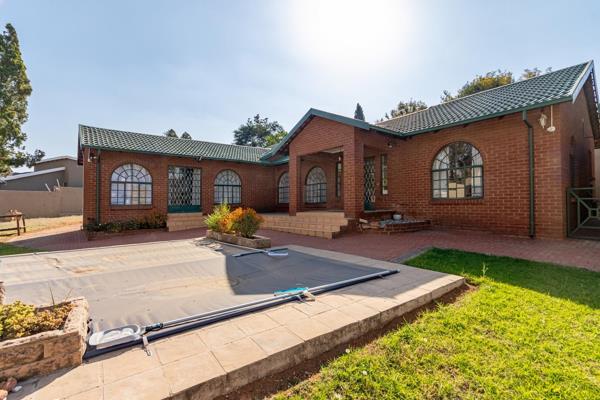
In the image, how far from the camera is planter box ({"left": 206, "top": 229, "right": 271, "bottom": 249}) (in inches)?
288

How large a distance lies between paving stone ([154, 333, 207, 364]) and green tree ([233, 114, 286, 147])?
43.3m

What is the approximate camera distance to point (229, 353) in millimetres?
2223

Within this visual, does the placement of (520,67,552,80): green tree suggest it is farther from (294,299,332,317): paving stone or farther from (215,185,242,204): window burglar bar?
(294,299,332,317): paving stone

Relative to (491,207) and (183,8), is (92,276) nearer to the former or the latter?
(183,8)

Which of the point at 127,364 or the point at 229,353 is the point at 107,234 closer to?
the point at 127,364

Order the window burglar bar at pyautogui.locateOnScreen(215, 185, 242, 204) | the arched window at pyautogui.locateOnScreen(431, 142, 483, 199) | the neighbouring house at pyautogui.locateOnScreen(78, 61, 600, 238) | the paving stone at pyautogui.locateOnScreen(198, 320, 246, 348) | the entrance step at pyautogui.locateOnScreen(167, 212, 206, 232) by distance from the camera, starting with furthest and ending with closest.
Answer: the window burglar bar at pyautogui.locateOnScreen(215, 185, 242, 204) < the entrance step at pyautogui.locateOnScreen(167, 212, 206, 232) < the arched window at pyautogui.locateOnScreen(431, 142, 483, 199) < the neighbouring house at pyautogui.locateOnScreen(78, 61, 600, 238) < the paving stone at pyautogui.locateOnScreen(198, 320, 246, 348)

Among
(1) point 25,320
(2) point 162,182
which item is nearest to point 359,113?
(2) point 162,182

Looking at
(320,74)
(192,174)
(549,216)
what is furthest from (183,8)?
(549,216)

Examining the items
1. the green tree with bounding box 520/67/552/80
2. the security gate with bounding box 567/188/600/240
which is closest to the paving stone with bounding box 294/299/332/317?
the security gate with bounding box 567/188/600/240

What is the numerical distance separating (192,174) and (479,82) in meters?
24.1

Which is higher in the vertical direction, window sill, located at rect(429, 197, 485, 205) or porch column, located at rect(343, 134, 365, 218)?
porch column, located at rect(343, 134, 365, 218)

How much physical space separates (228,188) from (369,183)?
330 inches

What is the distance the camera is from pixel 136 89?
1166 centimetres

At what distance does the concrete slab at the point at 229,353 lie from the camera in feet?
5.93
